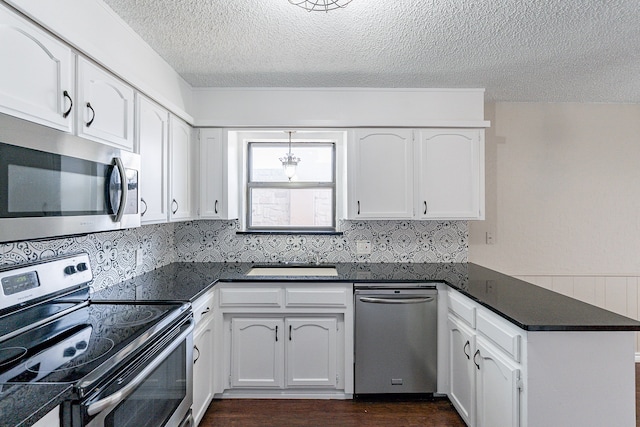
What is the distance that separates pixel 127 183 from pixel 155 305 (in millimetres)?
632

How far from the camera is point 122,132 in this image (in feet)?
5.97

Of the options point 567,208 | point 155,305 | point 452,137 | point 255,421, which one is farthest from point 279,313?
point 567,208

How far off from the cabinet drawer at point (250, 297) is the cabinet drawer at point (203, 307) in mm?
133

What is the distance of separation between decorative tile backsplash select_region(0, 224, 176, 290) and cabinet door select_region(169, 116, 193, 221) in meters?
0.30

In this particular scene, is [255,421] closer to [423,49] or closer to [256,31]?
[256,31]

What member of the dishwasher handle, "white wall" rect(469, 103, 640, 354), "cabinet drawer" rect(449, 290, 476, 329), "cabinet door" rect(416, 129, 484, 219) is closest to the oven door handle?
the dishwasher handle

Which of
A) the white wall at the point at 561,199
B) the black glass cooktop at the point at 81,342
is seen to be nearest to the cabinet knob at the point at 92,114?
the black glass cooktop at the point at 81,342

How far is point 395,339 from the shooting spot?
2.50m

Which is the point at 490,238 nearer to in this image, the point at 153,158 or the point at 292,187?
the point at 292,187

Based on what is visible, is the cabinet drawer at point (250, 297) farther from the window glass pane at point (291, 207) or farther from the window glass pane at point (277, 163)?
the window glass pane at point (277, 163)

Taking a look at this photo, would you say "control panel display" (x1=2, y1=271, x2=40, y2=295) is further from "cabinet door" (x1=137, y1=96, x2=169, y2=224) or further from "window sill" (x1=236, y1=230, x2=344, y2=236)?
"window sill" (x1=236, y1=230, x2=344, y2=236)

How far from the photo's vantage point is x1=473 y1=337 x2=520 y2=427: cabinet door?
1.63m

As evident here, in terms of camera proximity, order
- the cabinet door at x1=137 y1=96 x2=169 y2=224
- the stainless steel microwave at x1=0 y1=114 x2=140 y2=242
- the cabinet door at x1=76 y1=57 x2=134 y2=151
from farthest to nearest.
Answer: the cabinet door at x1=137 y1=96 x2=169 y2=224 → the cabinet door at x1=76 y1=57 x2=134 y2=151 → the stainless steel microwave at x1=0 y1=114 x2=140 y2=242

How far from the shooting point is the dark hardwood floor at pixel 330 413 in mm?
2289
